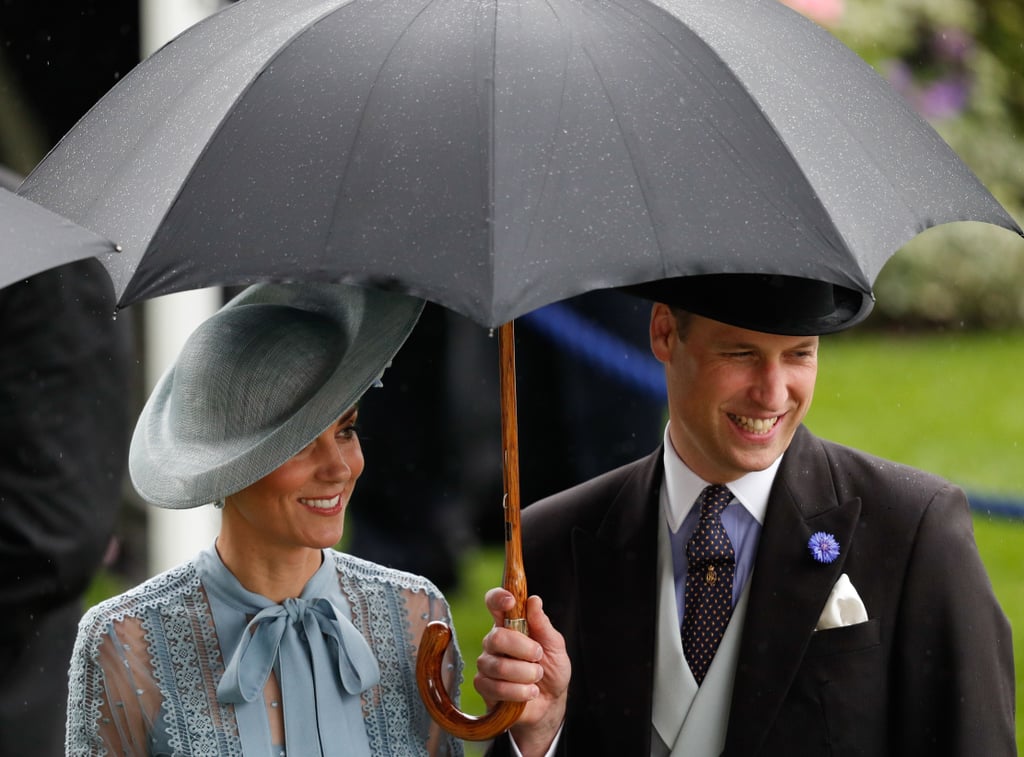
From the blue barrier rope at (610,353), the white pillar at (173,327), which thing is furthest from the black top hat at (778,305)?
the blue barrier rope at (610,353)

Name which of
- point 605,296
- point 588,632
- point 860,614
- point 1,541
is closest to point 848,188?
point 860,614

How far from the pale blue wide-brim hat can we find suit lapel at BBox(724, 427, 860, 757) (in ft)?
2.58

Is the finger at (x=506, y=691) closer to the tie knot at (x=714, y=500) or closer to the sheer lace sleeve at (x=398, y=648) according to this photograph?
the sheer lace sleeve at (x=398, y=648)

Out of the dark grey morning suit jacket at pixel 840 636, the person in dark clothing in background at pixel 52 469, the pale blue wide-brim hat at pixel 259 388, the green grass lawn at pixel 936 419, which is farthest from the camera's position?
the green grass lawn at pixel 936 419

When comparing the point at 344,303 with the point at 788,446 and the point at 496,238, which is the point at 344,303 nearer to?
the point at 496,238

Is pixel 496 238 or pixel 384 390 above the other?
pixel 496 238

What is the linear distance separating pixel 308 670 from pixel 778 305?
1062 mm

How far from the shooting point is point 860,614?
3.16 meters

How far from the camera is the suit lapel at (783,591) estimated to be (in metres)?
3.15

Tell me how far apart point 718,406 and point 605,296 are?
3367mm

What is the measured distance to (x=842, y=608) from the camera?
3180 millimetres

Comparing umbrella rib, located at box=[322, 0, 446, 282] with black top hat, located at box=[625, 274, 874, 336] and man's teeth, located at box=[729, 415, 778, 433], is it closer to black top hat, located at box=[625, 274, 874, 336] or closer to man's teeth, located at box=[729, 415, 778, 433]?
black top hat, located at box=[625, 274, 874, 336]

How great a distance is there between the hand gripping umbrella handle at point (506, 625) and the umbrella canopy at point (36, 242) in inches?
29.9

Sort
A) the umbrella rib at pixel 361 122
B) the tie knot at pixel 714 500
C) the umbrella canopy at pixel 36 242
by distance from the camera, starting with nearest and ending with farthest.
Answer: the umbrella canopy at pixel 36 242
the umbrella rib at pixel 361 122
the tie knot at pixel 714 500
